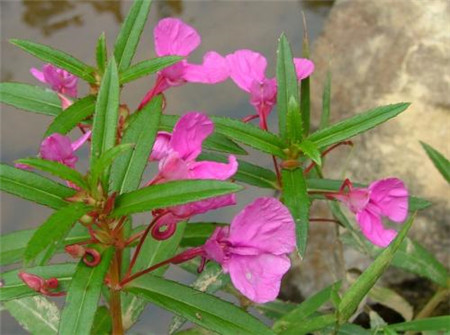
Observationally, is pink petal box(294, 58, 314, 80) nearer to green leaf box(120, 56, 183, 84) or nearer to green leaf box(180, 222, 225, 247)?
green leaf box(120, 56, 183, 84)

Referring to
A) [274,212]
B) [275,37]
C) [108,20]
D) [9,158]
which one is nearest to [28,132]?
[9,158]

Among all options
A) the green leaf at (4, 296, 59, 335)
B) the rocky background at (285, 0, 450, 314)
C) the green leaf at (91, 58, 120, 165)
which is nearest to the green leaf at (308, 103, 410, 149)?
the green leaf at (91, 58, 120, 165)

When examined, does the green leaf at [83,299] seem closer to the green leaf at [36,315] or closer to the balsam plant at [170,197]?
the balsam plant at [170,197]

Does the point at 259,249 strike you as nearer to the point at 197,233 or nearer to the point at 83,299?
the point at 83,299

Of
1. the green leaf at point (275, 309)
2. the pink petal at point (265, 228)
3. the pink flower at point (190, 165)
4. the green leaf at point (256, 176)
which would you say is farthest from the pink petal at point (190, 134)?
the green leaf at point (275, 309)

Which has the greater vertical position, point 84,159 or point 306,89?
point 306,89

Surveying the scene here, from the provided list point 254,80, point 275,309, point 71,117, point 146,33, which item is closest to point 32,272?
point 71,117

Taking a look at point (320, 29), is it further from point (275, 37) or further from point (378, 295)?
point (378, 295)
